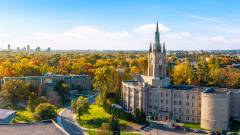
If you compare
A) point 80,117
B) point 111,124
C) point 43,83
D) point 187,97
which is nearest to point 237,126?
point 187,97

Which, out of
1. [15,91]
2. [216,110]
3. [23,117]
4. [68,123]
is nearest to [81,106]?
[68,123]

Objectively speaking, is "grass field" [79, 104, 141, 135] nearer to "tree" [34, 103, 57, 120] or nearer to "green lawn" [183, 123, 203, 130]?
"tree" [34, 103, 57, 120]

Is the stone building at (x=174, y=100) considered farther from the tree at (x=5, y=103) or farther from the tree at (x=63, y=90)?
the tree at (x=5, y=103)

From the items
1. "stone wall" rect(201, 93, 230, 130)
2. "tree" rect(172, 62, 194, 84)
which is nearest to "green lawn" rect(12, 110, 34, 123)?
"stone wall" rect(201, 93, 230, 130)

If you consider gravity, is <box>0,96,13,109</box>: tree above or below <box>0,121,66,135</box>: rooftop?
below

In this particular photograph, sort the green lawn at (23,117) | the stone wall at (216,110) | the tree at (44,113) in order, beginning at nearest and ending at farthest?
the tree at (44,113) < the stone wall at (216,110) < the green lawn at (23,117)

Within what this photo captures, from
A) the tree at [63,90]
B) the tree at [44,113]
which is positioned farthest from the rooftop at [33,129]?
the tree at [63,90]

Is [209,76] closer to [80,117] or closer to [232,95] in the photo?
[232,95]
